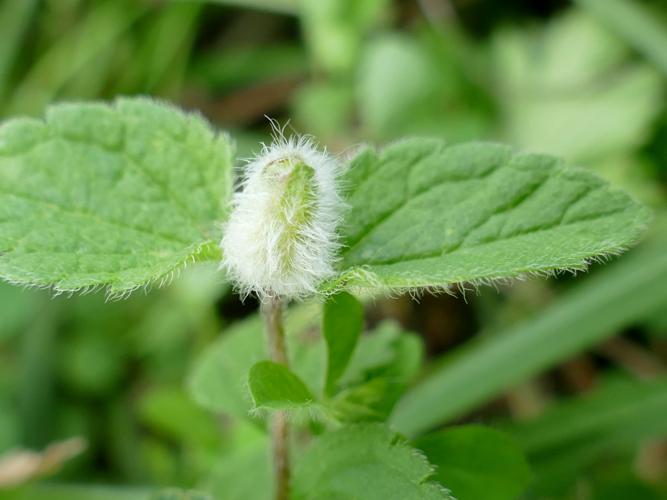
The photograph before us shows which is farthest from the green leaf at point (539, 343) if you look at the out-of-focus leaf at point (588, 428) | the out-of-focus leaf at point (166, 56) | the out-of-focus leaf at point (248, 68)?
the out-of-focus leaf at point (166, 56)

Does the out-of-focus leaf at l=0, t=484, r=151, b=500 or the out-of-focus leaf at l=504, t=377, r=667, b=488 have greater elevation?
the out-of-focus leaf at l=0, t=484, r=151, b=500

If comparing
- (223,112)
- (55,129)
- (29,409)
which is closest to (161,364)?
(29,409)

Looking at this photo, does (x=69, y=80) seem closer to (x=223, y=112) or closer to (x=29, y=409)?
(x=223, y=112)

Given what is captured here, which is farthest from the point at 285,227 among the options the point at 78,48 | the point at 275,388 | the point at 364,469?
the point at 78,48

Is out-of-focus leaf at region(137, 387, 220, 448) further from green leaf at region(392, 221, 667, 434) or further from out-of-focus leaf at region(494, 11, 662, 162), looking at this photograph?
out-of-focus leaf at region(494, 11, 662, 162)

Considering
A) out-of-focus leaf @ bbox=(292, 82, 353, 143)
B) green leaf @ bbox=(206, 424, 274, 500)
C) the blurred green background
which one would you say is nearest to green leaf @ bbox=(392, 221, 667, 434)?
the blurred green background

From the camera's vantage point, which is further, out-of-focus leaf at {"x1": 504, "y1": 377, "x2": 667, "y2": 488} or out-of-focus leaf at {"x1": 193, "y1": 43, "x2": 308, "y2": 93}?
out-of-focus leaf at {"x1": 193, "y1": 43, "x2": 308, "y2": 93}

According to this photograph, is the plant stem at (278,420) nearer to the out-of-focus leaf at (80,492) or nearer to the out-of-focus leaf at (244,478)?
the out-of-focus leaf at (244,478)
